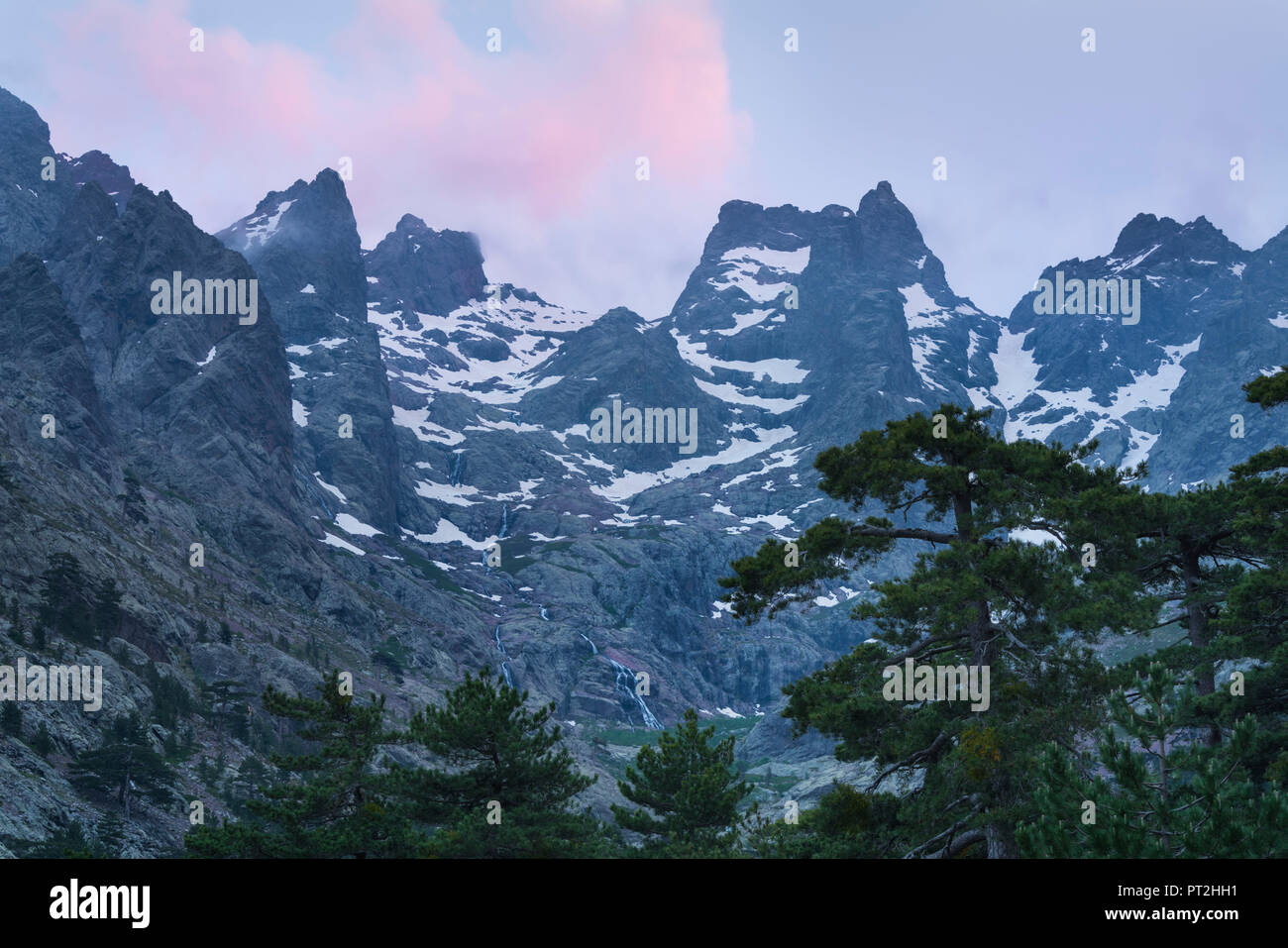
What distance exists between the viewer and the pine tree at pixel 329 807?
3609 cm

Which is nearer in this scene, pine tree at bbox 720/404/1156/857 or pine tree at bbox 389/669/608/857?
pine tree at bbox 720/404/1156/857

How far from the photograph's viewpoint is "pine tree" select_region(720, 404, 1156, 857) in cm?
2552

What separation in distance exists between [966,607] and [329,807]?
25.7 m

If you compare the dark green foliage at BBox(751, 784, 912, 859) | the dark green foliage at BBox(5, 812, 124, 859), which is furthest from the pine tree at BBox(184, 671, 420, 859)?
the dark green foliage at BBox(5, 812, 124, 859)


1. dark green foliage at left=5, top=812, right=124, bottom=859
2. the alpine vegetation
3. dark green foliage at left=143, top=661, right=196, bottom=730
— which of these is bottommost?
dark green foliage at left=5, top=812, right=124, bottom=859

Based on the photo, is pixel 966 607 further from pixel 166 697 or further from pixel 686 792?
pixel 166 697

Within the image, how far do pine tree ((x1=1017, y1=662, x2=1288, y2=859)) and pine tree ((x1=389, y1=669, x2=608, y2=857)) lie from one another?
2080 cm

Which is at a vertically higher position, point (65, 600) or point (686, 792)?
point (65, 600)

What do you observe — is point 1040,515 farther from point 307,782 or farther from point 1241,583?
point 307,782

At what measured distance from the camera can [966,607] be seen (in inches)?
1075

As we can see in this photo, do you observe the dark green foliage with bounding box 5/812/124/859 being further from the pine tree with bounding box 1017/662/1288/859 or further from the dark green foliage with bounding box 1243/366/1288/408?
the dark green foliage with bounding box 1243/366/1288/408

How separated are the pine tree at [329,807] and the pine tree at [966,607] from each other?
1763 centimetres

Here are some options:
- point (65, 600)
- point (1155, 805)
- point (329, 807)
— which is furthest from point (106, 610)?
point (1155, 805)
